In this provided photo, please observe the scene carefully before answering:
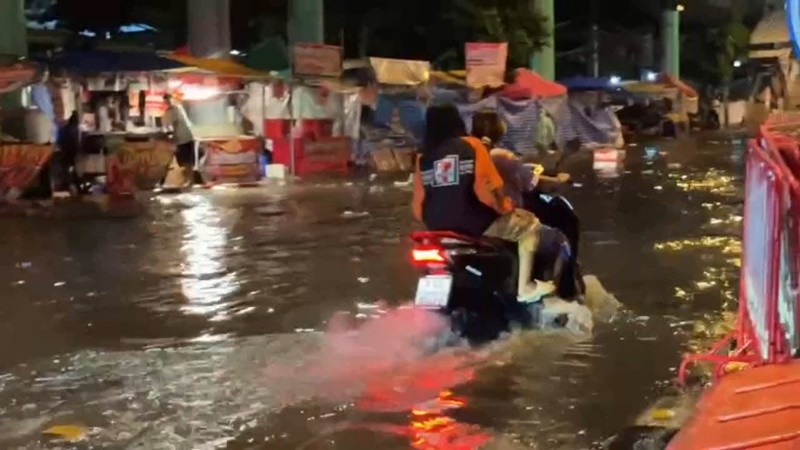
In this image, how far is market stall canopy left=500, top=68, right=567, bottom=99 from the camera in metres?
33.5

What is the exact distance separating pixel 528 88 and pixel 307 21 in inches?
265

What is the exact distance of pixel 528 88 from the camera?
33.8 meters

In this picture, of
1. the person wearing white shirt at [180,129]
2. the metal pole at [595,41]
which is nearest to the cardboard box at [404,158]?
the person wearing white shirt at [180,129]

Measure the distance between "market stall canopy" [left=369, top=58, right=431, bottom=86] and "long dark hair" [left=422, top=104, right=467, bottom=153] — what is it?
21.1m

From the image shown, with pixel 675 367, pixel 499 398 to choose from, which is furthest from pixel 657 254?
pixel 499 398

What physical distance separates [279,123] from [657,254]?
54.9 feet

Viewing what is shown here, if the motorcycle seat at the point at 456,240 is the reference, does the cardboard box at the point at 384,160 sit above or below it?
below

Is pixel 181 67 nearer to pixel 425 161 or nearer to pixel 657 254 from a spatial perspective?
pixel 657 254

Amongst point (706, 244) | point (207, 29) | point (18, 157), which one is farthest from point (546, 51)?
point (706, 244)

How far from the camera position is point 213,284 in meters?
11.5

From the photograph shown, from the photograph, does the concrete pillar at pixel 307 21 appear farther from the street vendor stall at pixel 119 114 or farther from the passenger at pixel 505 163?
the passenger at pixel 505 163

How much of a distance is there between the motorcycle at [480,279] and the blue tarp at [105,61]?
16030 mm

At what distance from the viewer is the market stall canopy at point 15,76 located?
21.0 meters

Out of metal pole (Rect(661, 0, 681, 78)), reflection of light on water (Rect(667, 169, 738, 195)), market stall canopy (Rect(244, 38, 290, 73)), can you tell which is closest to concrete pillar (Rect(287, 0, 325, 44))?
market stall canopy (Rect(244, 38, 290, 73))
